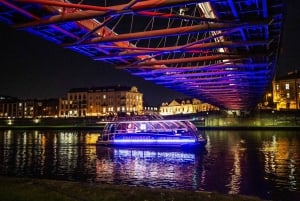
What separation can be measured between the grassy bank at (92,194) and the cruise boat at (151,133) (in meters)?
31.2

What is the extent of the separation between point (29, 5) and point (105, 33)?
617cm

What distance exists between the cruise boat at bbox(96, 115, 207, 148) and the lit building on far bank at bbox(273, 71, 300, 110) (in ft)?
365

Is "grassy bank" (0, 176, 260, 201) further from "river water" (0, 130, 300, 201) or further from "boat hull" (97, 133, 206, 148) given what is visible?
"boat hull" (97, 133, 206, 148)

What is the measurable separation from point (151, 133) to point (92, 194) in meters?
36.5

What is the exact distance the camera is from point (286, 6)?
53.9 ft

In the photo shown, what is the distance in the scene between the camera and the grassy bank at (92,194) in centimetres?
1307

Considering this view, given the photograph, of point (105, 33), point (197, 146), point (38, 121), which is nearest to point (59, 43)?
point (105, 33)

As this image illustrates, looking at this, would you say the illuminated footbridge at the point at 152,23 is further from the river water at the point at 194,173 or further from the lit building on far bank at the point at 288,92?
the lit building on far bank at the point at 288,92

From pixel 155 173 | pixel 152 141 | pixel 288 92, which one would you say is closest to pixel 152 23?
pixel 155 173

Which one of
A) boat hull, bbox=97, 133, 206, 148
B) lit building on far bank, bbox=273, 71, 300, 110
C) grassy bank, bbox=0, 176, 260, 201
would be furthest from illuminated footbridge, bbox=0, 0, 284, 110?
lit building on far bank, bbox=273, 71, 300, 110

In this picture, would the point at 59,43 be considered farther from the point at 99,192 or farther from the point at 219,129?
the point at 219,129

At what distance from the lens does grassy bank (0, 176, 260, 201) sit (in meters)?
13.1

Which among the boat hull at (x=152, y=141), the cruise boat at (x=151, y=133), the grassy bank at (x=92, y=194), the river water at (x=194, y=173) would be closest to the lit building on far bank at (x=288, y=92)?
the cruise boat at (x=151, y=133)

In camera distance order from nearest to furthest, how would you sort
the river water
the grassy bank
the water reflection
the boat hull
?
the grassy bank → the river water → the water reflection → the boat hull
